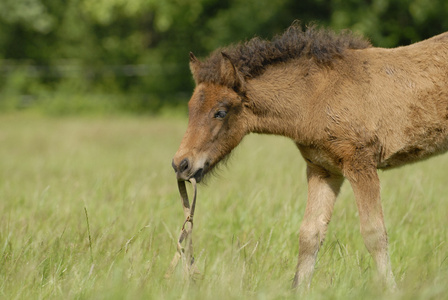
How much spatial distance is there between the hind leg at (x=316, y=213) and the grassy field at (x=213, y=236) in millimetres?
113

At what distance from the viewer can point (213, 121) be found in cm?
470

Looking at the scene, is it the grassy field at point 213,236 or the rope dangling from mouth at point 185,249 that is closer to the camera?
the grassy field at point 213,236

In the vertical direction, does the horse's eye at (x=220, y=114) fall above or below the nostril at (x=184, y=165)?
above

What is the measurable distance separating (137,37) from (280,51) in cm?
2536

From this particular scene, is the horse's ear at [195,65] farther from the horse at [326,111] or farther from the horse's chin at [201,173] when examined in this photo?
the horse's chin at [201,173]

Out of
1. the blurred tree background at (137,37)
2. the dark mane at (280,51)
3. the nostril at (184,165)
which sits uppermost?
the blurred tree background at (137,37)

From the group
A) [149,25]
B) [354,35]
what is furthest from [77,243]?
[149,25]

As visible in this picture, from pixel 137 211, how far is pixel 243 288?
250 cm

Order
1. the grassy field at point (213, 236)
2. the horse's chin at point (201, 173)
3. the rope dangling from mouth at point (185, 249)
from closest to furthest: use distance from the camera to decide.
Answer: the grassy field at point (213, 236)
the rope dangling from mouth at point (185, 249)
the horse's chin at point (201, 173)

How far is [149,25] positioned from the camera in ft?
99.0

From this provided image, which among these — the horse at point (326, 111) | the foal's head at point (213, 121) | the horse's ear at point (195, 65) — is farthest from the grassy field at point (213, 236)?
the horse's ear at point (195, 65)

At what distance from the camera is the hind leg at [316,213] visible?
485cm

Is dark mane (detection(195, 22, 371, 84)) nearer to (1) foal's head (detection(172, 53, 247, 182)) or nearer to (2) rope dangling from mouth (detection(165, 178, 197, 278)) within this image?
(1) foal's head (detection(172, 53, 247, 182))

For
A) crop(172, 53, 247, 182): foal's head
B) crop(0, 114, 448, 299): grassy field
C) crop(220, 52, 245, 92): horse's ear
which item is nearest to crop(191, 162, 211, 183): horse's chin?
crop(172, 53, 247, 182): foal's head
